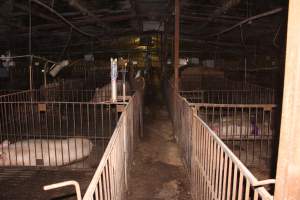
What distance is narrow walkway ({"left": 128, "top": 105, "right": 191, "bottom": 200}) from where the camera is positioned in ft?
15.7

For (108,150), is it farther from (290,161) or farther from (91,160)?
(91,160)

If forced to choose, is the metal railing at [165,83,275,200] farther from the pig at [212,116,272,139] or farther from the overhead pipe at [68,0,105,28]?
the overhead pipe at [68,0,105,28]

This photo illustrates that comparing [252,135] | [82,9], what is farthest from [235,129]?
[82,9]

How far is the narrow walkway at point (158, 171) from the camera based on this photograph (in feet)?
15.7

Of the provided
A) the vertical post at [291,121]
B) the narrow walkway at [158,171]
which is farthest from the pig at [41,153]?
the vertical post at [291,121]

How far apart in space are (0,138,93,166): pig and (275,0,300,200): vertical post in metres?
5.01

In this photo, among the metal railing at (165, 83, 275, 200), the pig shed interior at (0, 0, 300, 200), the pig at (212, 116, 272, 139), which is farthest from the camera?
the pig at (212, 116, 272, 139)

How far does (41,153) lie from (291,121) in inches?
217

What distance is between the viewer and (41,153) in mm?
5844

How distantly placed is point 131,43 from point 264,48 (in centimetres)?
1175

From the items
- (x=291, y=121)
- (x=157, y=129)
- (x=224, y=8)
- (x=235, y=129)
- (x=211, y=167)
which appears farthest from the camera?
(x=157, y=129)

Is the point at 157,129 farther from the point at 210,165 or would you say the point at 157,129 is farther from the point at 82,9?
the point at 210,165

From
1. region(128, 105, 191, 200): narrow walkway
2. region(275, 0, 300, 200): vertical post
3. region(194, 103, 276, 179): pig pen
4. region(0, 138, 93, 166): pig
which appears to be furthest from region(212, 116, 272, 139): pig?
region(275, 0, 300, 200): vertical post

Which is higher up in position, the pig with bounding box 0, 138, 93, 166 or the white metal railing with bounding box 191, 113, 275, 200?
the white metal railing with bounding box 191, 113, 275, 200
